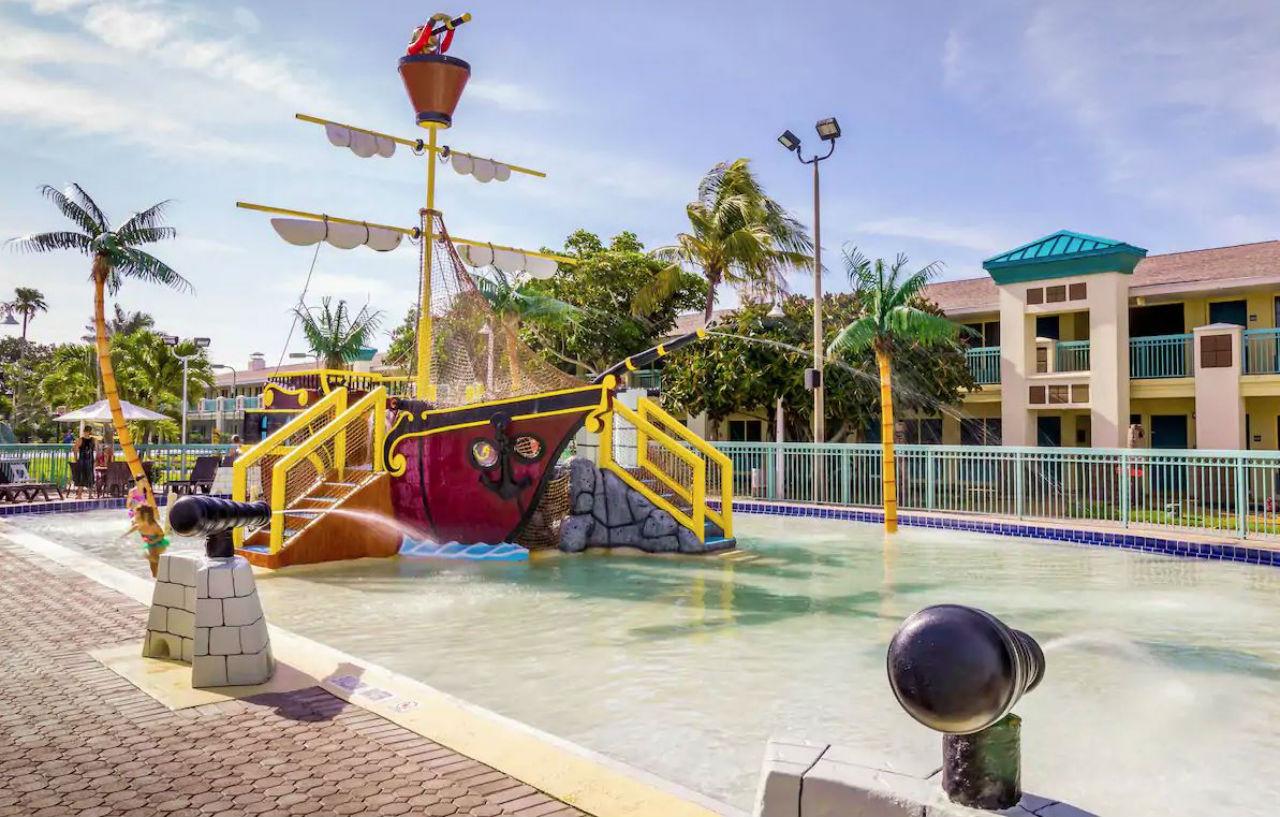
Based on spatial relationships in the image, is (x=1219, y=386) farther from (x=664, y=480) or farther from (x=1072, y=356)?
(x=664, y=480)

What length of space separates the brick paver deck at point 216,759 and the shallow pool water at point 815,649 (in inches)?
41.6

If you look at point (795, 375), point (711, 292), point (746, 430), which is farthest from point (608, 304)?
point (795, 375)

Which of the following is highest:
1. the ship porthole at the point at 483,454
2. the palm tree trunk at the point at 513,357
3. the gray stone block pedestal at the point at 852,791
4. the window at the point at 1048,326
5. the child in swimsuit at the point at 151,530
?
the window at the point at 1048,326

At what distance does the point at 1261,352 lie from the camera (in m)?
19.4

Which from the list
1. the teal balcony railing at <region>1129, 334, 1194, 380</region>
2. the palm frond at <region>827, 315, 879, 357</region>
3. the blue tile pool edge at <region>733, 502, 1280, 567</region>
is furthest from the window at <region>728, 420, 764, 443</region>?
the palm frond at <region>827, 315, 879, 357</region>

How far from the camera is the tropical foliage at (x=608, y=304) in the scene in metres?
27.2

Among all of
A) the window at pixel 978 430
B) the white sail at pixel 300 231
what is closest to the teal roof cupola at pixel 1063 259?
the window at pixel 978 430

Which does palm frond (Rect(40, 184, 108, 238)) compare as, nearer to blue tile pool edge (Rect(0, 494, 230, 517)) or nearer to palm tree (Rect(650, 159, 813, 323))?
blue tile pool edge (Rect(0, 494, 230, 517))

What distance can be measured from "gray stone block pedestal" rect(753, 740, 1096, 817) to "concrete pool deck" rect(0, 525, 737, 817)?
1171 millimetres

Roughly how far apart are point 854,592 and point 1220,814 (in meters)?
5.80

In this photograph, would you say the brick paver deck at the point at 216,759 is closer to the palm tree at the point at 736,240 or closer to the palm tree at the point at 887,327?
the palm tree at the point at 887,327

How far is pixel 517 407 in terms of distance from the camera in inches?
489

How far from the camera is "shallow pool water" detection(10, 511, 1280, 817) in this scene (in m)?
4.91

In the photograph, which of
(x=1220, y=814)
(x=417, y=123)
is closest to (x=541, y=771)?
(x=1220, y=814)
